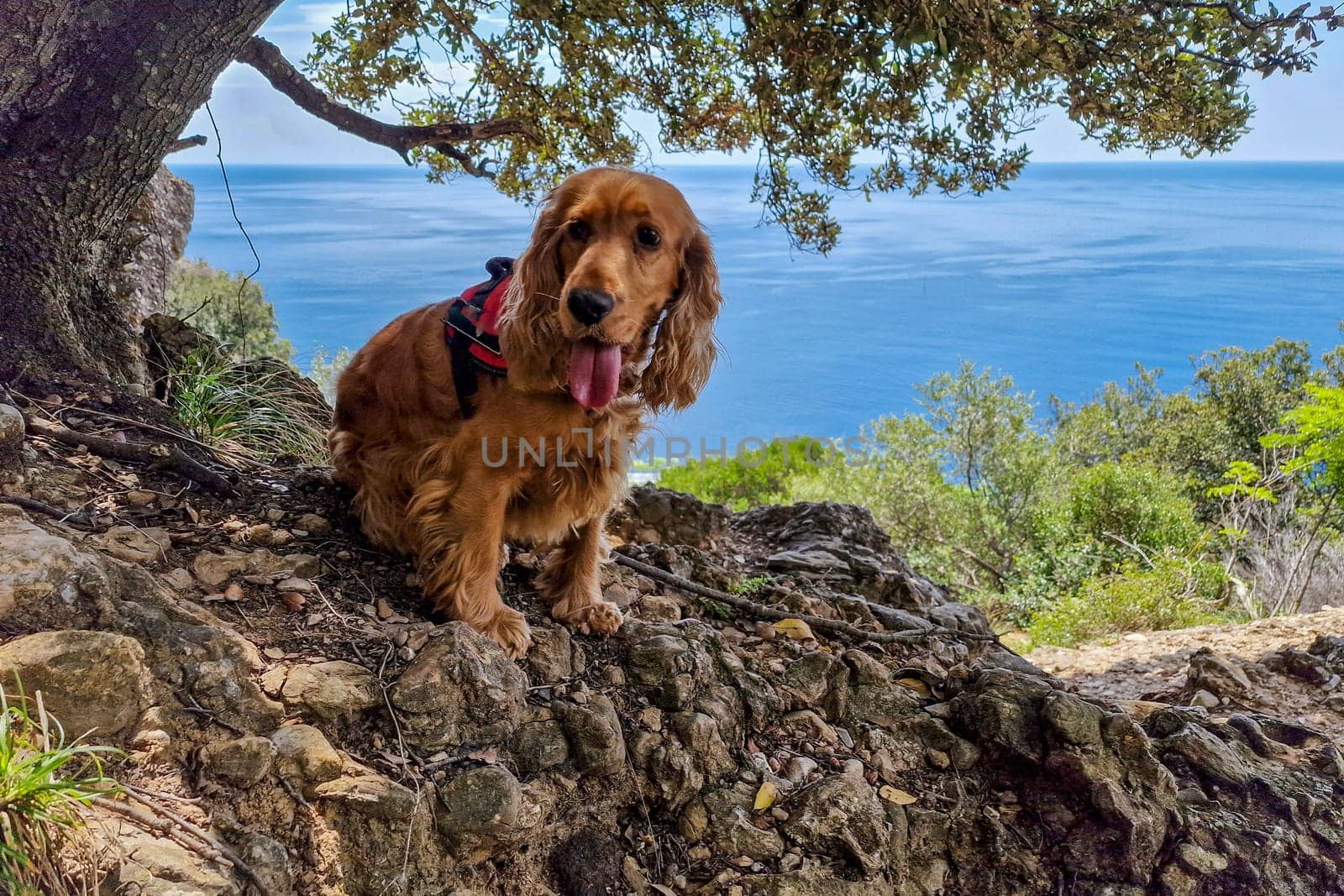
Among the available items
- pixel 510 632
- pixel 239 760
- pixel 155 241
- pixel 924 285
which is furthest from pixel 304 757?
pixel 924 285

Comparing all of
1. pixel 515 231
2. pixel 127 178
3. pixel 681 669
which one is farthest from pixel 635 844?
pixel 127 178

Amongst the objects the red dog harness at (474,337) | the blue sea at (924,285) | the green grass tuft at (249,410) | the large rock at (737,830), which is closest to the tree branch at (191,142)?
the green grass tuft at (249,410)

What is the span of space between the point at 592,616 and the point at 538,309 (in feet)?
3.96

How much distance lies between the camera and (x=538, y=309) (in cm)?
300

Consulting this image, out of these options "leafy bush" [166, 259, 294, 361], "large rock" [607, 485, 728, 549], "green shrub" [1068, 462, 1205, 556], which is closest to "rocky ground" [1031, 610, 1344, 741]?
"large rock" [607, 485, 728, 549]

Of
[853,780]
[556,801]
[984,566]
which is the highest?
[984,566]

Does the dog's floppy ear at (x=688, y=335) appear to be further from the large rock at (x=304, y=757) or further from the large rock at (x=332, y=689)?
the large rock at (x=304, y=757)

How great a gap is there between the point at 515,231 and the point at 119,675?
2055 mm

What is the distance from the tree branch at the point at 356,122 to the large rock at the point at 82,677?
3974mm

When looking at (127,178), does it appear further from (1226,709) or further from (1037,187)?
(1037,187)

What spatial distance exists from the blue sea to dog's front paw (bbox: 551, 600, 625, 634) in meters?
54.9

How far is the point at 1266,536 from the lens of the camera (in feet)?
54.9

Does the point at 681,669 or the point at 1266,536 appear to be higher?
the point at 1266,536

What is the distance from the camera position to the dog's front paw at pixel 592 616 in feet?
11.2
